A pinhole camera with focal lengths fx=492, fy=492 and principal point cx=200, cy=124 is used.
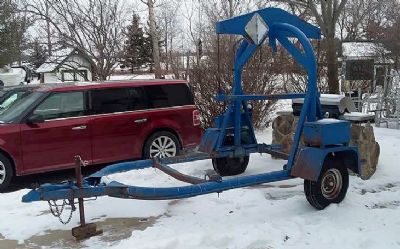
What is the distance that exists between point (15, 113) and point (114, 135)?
176cm

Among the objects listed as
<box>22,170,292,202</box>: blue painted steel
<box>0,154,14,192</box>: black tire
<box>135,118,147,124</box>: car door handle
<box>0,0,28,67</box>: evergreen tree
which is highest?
<box>0,0,28,67</box>: evergreen tree

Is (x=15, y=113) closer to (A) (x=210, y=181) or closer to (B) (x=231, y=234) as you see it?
(A) (x=210, y=181)

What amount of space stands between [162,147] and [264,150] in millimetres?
2697

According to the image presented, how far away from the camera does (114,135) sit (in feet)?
29.9

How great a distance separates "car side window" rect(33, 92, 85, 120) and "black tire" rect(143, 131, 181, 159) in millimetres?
1433

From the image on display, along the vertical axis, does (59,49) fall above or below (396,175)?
above

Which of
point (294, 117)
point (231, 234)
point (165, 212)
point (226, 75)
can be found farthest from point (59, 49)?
point (231, 234)

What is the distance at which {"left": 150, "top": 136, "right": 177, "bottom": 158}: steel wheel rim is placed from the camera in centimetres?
962

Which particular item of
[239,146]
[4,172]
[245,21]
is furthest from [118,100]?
[245,21]

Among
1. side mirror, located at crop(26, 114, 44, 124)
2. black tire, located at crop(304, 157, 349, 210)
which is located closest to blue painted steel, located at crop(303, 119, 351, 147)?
black tire, located at crop(304, 157, 349, 210)

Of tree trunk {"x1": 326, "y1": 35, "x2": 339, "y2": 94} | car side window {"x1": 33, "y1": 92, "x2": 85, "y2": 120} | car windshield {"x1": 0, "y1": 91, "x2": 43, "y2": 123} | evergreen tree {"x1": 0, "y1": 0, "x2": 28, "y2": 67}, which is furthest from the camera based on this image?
evergreen tree {"x1": 0, "y1": 0, "x2": 28, "y2": 67}

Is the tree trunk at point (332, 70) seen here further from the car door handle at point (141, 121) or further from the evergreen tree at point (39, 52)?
the evergreen tree at point (39, 52)

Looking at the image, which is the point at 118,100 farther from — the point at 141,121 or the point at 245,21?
the point at 245,21

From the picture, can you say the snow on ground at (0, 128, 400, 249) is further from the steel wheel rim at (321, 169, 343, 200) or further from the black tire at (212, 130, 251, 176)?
the black tire at (212, 130, 251, 176)
